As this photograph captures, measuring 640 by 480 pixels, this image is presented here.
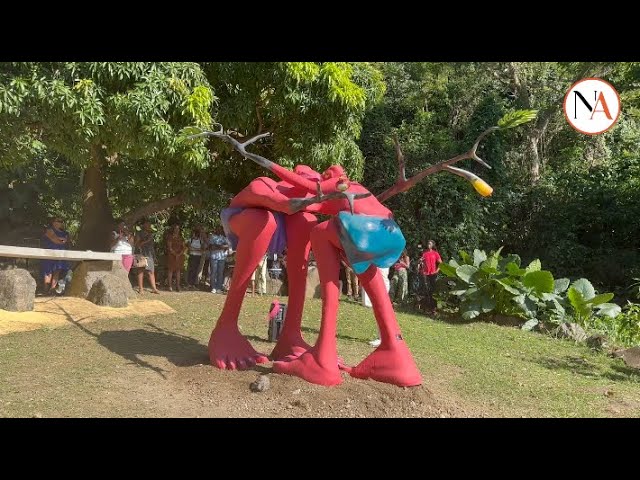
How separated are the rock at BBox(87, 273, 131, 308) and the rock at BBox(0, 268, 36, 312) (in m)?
1.16

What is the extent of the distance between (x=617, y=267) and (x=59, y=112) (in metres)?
13.4

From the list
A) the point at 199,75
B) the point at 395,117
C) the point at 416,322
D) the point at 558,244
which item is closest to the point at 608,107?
the point at 558,244

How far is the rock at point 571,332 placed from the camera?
414 inches

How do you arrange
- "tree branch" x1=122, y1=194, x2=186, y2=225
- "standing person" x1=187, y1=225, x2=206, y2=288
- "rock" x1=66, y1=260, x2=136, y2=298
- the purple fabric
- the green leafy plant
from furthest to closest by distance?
"standing person" x1=187, y1=225, x2=206, y2=288, "tree branch" x1=122, y1=194, x2=186, y2=225, "rock" x1=66, y1=260, x2=136, y2=298, the green leafy plant, the purple fabric

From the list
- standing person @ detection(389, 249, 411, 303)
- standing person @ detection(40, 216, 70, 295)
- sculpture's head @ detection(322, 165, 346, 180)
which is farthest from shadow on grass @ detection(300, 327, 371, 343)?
standing person @ detection(40, 216, 70, 295)

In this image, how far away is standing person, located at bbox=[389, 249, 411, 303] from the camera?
13648 millimetres

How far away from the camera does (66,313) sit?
911cm

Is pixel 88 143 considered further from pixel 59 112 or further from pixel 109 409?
pixel 109 409

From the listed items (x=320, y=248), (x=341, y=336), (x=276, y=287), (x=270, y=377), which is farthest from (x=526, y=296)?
(x=270, y=377)

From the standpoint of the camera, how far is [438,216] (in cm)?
1608

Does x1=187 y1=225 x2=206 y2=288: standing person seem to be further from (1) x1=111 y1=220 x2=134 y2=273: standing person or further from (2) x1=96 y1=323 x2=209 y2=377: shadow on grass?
(2) x1=96 y1=323 x2=209 y2=377: shadow on grass

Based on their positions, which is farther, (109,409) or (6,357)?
(6,357)

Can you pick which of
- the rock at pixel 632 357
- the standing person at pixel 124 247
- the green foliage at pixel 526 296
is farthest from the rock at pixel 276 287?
the rock at pixel 632 357

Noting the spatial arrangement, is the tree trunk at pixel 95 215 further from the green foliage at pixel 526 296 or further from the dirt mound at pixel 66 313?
the green foliage at pixel 526 296
